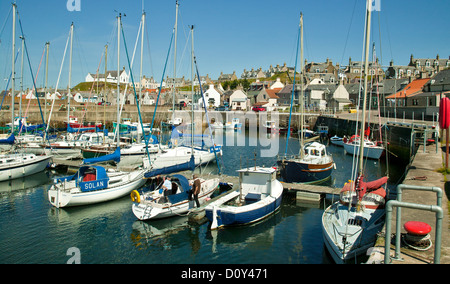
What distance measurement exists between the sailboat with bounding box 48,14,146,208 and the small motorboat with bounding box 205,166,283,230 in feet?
24.8

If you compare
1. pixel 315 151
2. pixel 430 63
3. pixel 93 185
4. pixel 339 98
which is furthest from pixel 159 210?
pixel 430 63

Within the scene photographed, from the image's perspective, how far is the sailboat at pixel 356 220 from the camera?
1209 centimetres

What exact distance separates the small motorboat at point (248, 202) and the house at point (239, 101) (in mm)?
80708

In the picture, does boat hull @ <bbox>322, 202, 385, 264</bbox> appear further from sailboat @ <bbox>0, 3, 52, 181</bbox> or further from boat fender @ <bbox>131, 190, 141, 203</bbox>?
sailboat @ <bbox>0, 3, 52, 181</bbox>

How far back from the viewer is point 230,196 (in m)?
19.1

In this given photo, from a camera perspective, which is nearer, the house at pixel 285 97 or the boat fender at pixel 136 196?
the boat fender at pixel 136 196

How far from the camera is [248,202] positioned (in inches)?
752

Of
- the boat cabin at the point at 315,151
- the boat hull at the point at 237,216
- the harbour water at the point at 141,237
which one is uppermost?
the boat cabin at the point at 315,151

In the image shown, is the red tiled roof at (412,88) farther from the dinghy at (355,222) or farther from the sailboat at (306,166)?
the dinghy at (355,222)

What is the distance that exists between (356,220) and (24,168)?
27249 millimetres

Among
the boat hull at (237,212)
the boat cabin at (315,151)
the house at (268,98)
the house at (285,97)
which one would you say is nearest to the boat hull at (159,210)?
the boat hull at (237,212)

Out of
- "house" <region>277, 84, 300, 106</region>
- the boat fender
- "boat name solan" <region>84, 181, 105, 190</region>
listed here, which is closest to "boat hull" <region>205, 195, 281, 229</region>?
the boat fender
